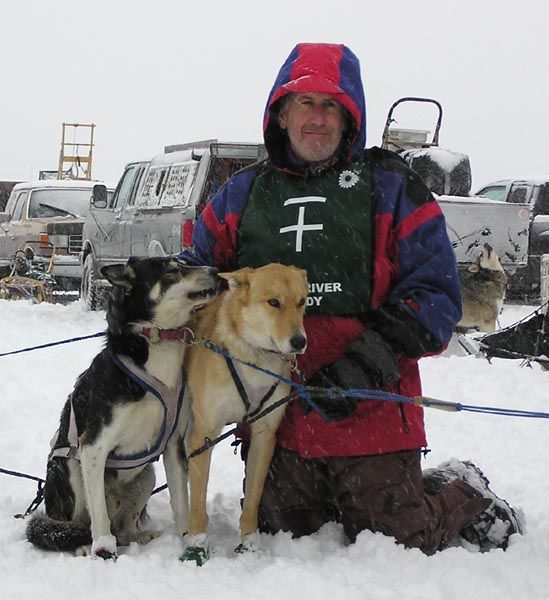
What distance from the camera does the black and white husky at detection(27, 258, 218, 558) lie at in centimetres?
302

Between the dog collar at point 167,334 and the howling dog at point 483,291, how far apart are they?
6.27 metres

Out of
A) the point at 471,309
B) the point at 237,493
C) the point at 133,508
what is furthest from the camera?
the point at 471,309

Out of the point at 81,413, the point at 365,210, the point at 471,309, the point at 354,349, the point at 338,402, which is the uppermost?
the point at 365,210

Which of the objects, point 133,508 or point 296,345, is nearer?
point 296,345

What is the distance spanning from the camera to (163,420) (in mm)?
3082

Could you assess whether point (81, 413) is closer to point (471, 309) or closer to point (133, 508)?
point (133, 508)

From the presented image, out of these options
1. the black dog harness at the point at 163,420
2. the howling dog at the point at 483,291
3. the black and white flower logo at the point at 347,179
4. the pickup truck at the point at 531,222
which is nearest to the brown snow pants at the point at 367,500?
the black dog harness at the point at 163,420

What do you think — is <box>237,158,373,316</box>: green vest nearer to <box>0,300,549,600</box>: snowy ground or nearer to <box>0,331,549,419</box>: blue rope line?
<box>0,331,549,419</box>: blue rope line

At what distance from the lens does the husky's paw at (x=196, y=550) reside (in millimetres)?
2965

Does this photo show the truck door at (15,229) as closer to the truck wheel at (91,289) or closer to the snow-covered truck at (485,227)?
the truck wheel at (91,289)

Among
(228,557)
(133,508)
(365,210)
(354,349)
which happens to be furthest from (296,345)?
(133,508)

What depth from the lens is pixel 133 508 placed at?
3396mm

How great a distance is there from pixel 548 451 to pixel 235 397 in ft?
7.94

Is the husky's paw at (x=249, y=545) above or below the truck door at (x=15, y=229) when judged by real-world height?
above
